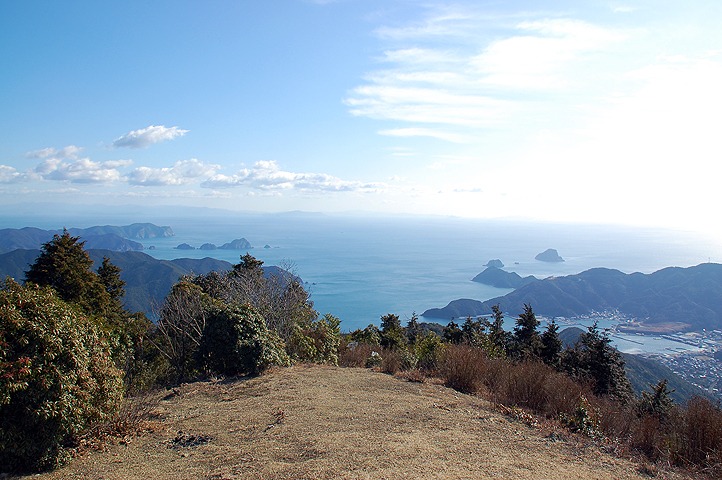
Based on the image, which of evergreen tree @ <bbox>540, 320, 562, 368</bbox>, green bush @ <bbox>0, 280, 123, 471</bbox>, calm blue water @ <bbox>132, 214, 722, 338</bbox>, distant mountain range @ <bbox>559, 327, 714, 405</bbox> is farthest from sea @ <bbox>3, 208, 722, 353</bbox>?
green bush @ <bbox>0, 280, 123, 471</bbox>

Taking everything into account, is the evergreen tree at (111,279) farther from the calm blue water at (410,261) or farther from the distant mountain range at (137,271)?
the calm blue water at (410,261)

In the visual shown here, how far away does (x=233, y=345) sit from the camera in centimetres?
849

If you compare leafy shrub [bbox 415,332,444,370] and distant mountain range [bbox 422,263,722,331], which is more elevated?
leafy shrub [bbox 415,332,444,370]

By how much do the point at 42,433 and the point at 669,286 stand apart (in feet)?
280

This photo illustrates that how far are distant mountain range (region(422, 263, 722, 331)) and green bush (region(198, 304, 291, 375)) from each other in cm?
5116

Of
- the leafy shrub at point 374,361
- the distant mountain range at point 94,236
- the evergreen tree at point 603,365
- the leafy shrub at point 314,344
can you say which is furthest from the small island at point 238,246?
the leafy shrub at point 374,361

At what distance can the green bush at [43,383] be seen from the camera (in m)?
3.71

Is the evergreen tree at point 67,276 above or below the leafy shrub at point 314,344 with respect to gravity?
above

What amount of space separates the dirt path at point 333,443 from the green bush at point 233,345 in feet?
3.55

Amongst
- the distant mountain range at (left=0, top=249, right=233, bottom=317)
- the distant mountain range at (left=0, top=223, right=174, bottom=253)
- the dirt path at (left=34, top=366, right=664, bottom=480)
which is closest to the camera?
the dirt path at (left=34, top=366, right=664, bottom=480)

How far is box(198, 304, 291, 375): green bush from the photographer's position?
850 cm

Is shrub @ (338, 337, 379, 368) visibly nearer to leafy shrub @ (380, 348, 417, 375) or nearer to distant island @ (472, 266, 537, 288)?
leafy shrub @ (380, 348, 417, 375)

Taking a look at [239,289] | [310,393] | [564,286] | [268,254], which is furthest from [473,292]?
[310,393]

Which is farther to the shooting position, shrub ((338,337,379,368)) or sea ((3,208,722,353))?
sea ((3,208,722,353))
